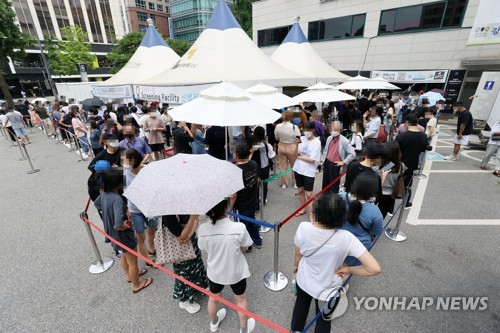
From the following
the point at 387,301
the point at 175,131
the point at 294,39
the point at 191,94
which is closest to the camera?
the point at 387,301

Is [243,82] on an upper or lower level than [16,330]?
upper

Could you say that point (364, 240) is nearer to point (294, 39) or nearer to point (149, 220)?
point (149, 220)

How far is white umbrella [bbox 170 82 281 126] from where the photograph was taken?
360 cm

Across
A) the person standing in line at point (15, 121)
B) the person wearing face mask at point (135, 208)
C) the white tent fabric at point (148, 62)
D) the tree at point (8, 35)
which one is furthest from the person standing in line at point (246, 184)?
the tree at point (8, 35)

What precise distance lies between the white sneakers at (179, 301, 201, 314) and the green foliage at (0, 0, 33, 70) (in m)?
23.9

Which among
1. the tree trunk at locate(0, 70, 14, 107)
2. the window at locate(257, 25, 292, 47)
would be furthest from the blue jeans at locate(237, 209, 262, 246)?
the window at locate(257, 25, 292, 47)

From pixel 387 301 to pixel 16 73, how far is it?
56.3 metres

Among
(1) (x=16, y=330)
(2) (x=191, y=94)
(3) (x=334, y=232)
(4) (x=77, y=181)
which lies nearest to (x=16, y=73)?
(4) (x=77, y=181)

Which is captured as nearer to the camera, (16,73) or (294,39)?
(294,39)

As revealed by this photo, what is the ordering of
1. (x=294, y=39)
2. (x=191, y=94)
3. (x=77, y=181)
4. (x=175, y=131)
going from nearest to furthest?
(x=175, y=131) < (x=191, y=94) < (x=77, y=181) < (x=294, y=39)

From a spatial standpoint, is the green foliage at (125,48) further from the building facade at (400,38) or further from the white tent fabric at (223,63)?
the white tent fabric at (223,63)

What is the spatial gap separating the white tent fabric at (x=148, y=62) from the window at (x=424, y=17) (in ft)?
56.3

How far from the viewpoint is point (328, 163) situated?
4871mm

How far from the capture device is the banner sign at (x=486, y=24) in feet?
41.9
